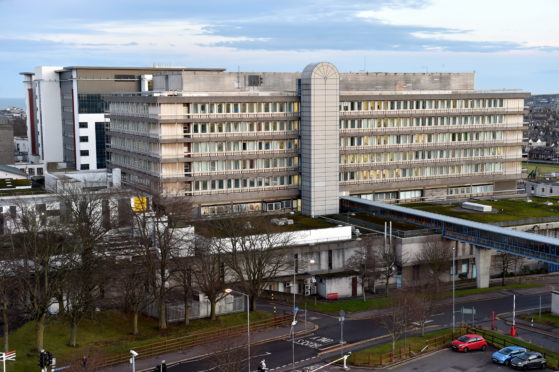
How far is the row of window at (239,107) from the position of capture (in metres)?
97.8

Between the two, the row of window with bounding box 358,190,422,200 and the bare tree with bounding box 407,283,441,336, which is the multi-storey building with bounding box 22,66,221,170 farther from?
the bare tree with bounding box 407,283,441,336

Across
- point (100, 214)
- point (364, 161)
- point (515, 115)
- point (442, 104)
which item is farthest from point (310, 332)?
point (515, 115)

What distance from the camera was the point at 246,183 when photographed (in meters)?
103

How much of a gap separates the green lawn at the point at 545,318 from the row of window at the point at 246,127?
46062 mm

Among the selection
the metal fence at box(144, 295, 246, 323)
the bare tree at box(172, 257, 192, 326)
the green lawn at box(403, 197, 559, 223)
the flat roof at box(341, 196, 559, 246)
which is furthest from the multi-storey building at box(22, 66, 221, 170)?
the bare tree at box(172, 257, 192, 326)

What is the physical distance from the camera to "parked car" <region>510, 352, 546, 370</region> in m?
55.1

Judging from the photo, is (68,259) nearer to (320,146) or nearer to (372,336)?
(372,336)

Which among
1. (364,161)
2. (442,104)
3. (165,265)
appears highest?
(442,104)

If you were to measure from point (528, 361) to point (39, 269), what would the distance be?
40.5 m

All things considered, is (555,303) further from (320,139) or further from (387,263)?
(320,139)

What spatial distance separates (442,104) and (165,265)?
210 ft

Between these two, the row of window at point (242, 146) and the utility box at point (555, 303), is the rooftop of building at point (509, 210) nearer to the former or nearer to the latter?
the row of window at point (242, 146)

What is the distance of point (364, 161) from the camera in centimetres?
11069

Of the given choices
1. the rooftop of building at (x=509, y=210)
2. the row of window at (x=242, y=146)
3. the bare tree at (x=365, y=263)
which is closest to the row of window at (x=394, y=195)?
the rooftop of building at (x=509, y=210)
